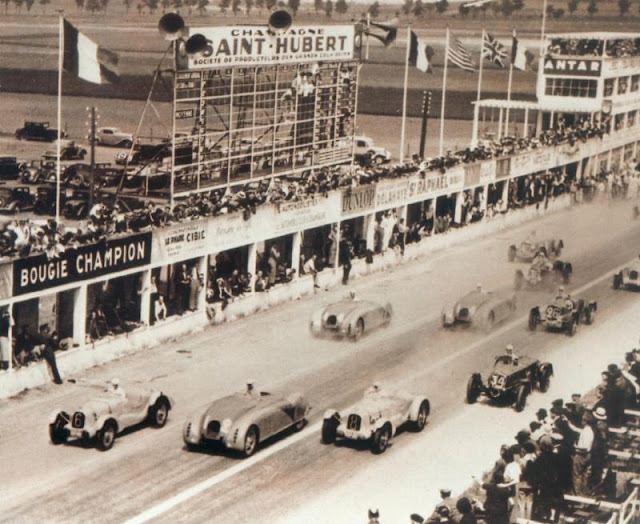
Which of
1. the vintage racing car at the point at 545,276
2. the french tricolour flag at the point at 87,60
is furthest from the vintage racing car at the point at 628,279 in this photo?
the french tricolour flag at the point at 87,60

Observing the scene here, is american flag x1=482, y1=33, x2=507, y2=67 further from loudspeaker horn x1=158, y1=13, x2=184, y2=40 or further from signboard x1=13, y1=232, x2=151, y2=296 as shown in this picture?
signboard x1=13, y1=232, x2=151, y2=296

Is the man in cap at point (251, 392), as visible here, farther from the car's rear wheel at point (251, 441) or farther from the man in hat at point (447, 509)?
the man in hat at point (447, 509)

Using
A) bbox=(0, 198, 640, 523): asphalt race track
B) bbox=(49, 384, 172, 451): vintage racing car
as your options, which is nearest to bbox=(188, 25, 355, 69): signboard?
bbox=(0, 198, 640, 523): asphalt race track

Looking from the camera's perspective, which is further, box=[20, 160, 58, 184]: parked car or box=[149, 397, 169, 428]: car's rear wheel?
box=[20, 160, 58, 184]: parked car

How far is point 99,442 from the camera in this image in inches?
672

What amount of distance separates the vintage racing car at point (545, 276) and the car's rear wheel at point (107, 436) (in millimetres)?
13205

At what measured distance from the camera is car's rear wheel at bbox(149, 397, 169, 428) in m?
18.2

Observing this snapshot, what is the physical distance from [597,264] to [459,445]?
13606 mm

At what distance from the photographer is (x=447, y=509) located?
1376 cm

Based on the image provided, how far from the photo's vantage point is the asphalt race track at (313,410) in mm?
15633

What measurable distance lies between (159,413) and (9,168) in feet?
83.5

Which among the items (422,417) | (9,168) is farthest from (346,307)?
(9,168)

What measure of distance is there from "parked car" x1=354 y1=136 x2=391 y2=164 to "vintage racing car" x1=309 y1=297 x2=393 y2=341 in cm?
1998

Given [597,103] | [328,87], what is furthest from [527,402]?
[597,103]
